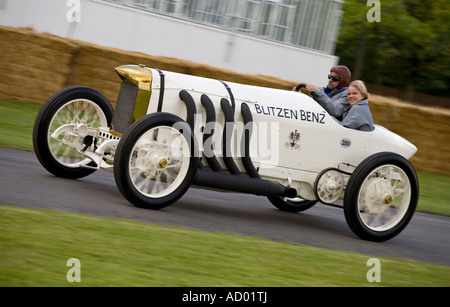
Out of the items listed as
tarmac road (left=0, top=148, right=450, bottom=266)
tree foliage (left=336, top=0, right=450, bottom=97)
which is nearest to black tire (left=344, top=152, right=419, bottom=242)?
tarmac road (left=0, top=148, right=450, bottom=266)

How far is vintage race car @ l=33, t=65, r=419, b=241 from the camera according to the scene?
23.7 feet

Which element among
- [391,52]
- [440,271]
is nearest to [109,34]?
[440,271]

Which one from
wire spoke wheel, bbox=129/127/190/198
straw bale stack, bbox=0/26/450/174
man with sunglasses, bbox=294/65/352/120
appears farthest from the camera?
straw bale stack, bbox=0/26/450/174

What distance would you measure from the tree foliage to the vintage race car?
2154cm

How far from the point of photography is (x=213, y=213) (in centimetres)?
808

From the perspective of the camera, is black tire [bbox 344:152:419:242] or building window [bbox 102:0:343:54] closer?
black tire [bbox 344:152:419:242]

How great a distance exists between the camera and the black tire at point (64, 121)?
7.79m

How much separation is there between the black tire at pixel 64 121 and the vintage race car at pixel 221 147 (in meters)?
0.01

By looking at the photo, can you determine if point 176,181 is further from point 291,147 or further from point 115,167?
point 291,147

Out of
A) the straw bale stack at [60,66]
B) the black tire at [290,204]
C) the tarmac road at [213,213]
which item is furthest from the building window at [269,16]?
the black tire at [290,204]

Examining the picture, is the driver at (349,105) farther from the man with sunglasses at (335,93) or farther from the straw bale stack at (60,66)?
the straw bale stack at (60,66)

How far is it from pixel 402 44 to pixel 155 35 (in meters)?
18.3

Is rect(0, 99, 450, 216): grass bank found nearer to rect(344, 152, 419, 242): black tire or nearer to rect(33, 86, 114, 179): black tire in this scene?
rect(33, 86, 114, 179): black tire

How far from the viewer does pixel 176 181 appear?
287 inches
